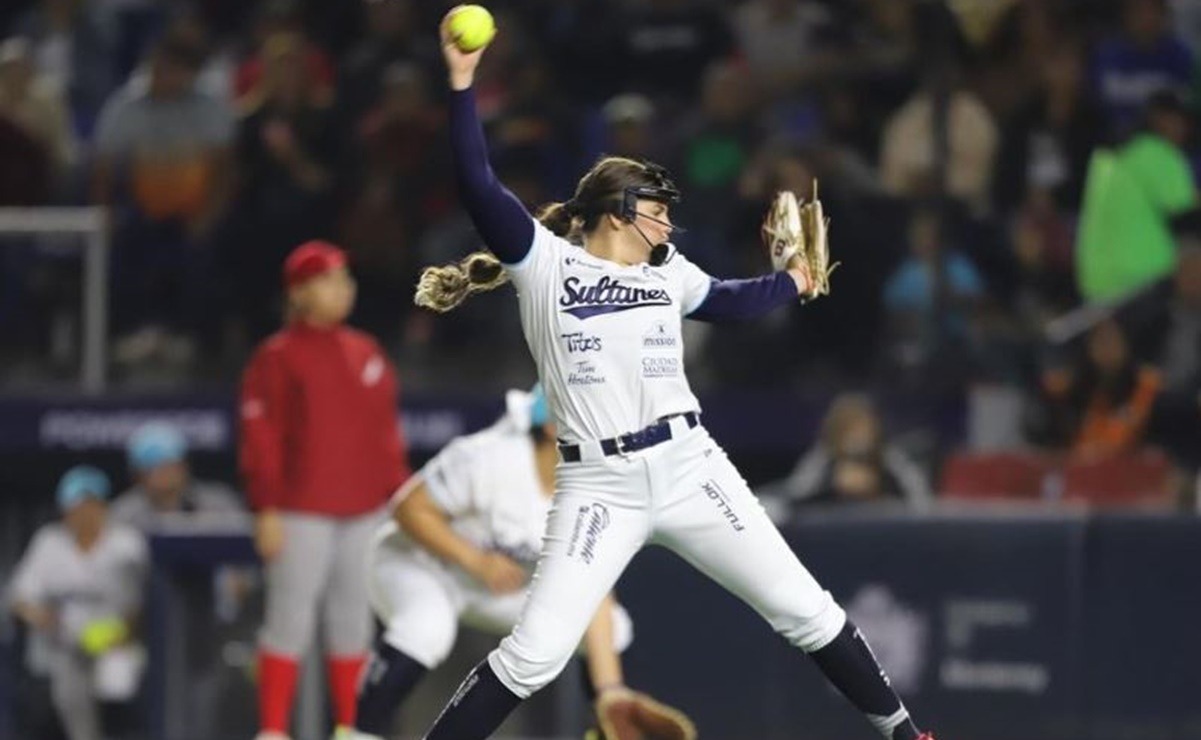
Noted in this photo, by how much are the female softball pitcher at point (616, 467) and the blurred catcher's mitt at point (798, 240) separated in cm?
40

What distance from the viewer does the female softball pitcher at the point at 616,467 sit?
755 centimetres

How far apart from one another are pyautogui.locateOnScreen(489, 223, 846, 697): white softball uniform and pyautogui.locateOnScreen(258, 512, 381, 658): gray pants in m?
3.26

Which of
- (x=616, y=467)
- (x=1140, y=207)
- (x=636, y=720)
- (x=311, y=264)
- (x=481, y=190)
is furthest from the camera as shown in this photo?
(x=1140, y=207)

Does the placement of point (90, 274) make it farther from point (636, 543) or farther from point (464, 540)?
point (636, 543)

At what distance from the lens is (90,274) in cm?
1441

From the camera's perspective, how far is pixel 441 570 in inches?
387

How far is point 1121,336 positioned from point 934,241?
105 cm

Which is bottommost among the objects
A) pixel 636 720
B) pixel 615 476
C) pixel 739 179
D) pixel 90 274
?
pixel 636 720

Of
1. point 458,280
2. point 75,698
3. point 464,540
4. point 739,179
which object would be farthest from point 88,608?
point 458,280

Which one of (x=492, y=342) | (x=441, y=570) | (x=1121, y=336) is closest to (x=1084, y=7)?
(x=1121, y=336)

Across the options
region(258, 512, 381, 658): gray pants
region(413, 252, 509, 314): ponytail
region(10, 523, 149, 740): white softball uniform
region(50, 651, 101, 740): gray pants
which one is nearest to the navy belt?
region(413, 252, 509, 314): ponytail

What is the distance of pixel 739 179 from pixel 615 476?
21.7 ft

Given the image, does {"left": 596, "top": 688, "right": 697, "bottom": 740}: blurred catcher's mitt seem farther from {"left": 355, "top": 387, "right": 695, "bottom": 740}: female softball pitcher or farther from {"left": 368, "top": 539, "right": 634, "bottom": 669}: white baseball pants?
{"left": 368, "top": 539, "right": 634, "bottom": 669}: white baseball pants

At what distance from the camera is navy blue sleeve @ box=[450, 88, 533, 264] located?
725cm
